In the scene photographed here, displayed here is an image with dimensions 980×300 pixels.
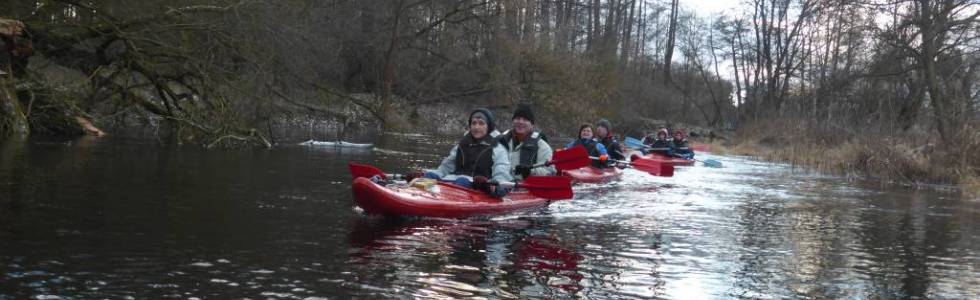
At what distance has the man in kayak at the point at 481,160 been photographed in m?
9.09

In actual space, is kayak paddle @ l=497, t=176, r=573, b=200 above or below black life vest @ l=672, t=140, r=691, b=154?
below

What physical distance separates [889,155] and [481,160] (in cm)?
1015

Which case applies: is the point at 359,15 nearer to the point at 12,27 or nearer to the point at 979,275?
the point at 12,27

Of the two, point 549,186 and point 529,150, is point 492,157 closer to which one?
point 549,186

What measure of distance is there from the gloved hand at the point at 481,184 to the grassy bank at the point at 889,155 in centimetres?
881

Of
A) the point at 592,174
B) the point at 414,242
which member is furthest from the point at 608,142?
the point at 414,242

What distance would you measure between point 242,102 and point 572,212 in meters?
7.99

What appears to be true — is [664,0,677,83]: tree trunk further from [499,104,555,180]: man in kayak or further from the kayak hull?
the kayak hull

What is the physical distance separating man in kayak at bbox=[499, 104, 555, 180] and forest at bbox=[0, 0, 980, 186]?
6.23 m

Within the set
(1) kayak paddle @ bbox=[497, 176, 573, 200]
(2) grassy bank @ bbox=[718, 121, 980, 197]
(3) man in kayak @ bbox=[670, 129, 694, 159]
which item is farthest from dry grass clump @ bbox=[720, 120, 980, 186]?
(1) kayak paddle @ bbox=[497, 176, 573, 200]

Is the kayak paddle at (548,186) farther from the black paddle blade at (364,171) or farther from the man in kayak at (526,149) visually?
the man in kayak at (526,149)

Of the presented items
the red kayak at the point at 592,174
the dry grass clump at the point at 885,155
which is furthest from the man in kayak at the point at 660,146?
the red kayak at the point at 592,174

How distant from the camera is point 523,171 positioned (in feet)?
34.3

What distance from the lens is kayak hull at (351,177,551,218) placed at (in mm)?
7758
